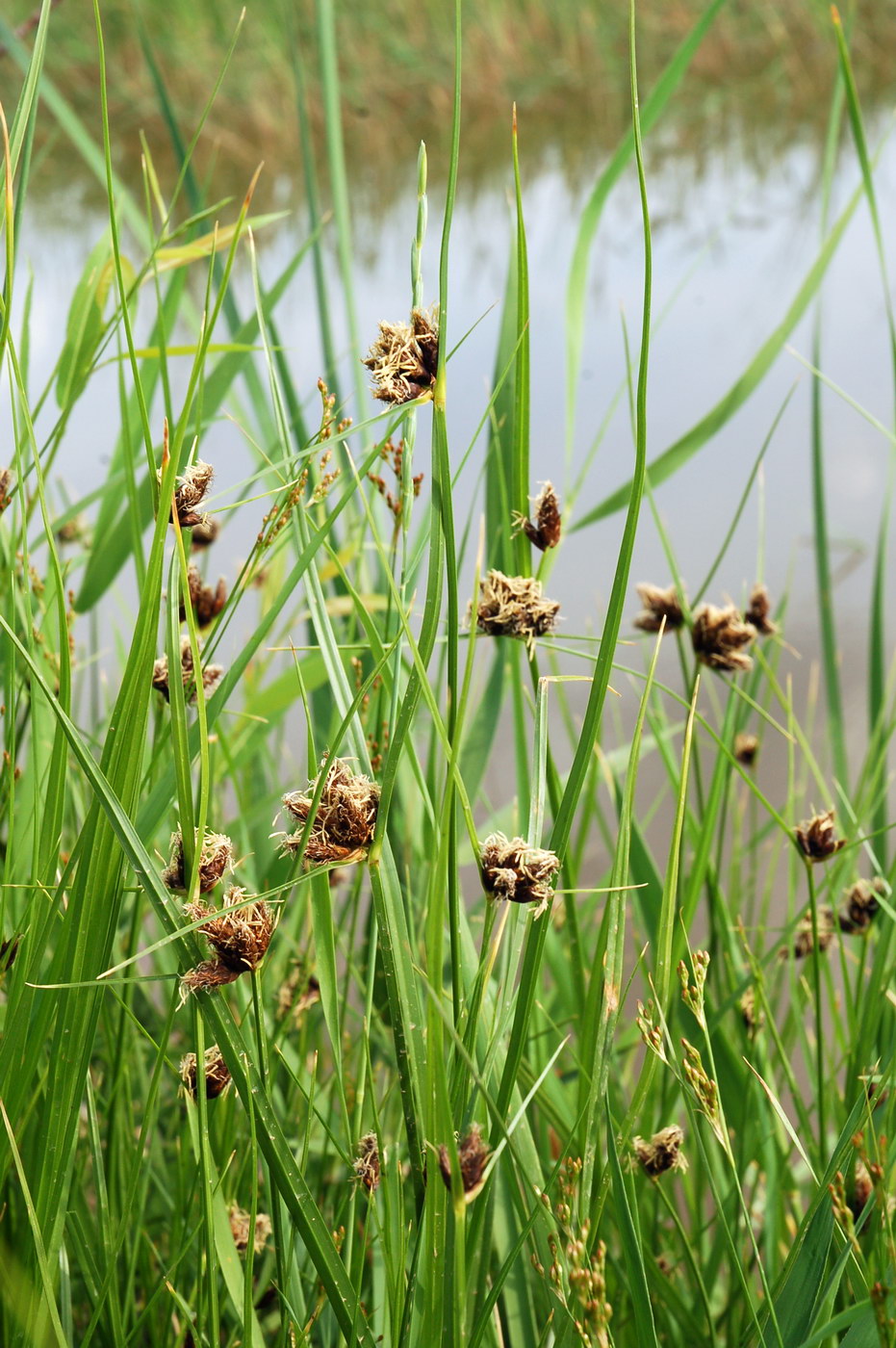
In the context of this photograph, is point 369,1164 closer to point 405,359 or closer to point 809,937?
point 405,359

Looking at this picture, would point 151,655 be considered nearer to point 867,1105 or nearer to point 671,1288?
point 867,1105

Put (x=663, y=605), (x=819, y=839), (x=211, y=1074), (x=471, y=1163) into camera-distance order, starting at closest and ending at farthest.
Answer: (x=471, y=1163) < (x=211, y=1074) < (x=819, y=839) < (x=663, y=605)

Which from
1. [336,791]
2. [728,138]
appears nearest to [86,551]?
[336,791]

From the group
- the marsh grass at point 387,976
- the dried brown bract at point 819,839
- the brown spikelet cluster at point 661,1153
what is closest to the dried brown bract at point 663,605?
the marsh grass at point 387,976

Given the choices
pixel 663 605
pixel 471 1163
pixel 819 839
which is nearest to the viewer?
pixel 471 1163

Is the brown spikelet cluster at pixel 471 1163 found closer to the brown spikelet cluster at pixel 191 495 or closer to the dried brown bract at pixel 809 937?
the brown spikelet cluster at pixel 191 495

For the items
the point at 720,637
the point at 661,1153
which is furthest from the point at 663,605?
the point at 661,1153

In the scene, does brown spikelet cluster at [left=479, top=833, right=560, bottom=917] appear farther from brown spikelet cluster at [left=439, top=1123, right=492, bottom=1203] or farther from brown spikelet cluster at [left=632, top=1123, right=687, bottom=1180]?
brown spikelet cluster at [left=632, top=1123, right=687, bottom=1180]
